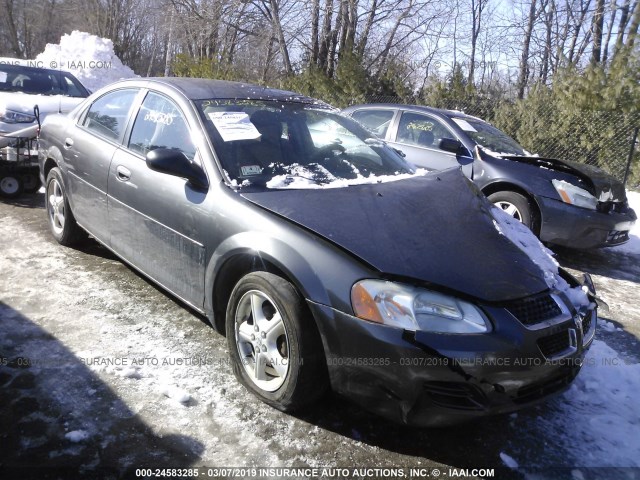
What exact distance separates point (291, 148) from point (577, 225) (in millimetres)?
3657

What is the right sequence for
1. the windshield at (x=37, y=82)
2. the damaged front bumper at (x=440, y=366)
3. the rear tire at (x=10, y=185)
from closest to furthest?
the damaged front bumper at (x=440, y=366) → the rear tire at (x=10, y=185) → the windshield at (x=37, y=82)

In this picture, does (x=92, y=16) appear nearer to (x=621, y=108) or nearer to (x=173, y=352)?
(x=621, y=108)

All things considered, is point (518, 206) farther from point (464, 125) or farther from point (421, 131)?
point (421, 131)

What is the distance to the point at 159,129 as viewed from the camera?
3.48 meters

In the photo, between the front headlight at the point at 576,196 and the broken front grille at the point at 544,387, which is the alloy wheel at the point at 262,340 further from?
the front headlight at the point at 576,196

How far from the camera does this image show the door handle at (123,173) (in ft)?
11.5

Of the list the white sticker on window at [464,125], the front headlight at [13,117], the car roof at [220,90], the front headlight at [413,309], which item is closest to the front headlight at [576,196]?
the white sticker on window at [464,125]

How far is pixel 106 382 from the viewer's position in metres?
2.79

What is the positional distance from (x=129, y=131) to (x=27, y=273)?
147 cm

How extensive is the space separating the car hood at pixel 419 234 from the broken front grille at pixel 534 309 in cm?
4

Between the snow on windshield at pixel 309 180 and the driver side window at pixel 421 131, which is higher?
the driver side window at pixel 421 131

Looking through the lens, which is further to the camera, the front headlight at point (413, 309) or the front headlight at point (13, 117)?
the front headlight at point (13, 117)

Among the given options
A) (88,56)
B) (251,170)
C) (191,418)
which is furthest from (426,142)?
(88,56)

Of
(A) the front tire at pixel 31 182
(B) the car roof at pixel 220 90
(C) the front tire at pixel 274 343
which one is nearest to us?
(C) the front tire at pixel 274 343
